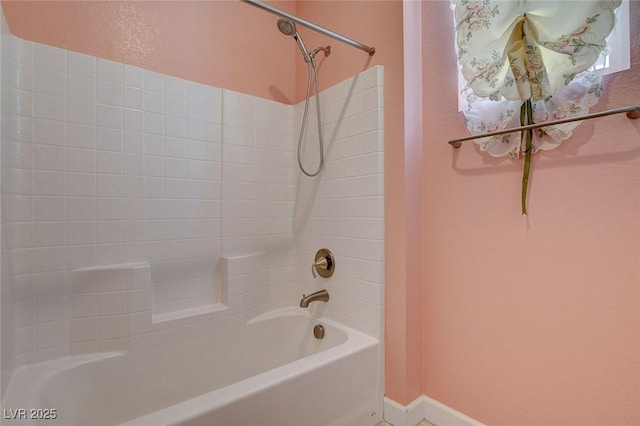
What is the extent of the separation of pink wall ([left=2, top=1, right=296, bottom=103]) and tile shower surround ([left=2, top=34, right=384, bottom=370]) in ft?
0.33

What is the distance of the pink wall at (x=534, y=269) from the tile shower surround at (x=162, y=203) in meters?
0.29

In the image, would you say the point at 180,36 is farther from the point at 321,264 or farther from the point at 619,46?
the point at 619,46

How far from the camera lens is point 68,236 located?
1.29m

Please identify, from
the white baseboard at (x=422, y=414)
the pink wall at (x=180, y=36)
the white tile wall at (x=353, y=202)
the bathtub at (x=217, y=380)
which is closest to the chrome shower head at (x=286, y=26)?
the white tile wall at (x=353, y=202)

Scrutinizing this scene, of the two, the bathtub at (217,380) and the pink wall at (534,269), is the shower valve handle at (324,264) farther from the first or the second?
the pink wall at (534,269)

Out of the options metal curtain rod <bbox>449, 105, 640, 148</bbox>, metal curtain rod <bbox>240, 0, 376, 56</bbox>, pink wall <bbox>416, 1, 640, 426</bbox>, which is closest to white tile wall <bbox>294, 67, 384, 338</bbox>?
metal curtain rod <bbox>240, 0, 376, 56</bbox>

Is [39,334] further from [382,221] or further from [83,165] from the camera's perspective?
[382,221]

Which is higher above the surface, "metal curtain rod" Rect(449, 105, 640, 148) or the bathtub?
"metal curtain rod" Rect(449, 105, 640, 148)

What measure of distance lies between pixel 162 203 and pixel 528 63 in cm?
163

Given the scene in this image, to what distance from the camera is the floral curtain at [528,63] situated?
957mm

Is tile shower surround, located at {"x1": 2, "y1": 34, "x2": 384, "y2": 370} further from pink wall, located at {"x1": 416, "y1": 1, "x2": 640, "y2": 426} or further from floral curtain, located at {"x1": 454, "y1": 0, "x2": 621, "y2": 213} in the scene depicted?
floral curtain, located at {"x1": 454, "y1": 0, "x2": 621, "y2": 213}

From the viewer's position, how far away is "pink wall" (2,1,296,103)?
51.9 inches

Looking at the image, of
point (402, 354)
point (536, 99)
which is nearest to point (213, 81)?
point (536, 99)

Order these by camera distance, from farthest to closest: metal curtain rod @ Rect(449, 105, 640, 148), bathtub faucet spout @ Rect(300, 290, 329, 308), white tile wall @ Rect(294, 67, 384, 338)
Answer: bathtub faucet spout @ Rect(300, 290, 329, 308) < white tile wall @ Rect(294, 67, 384, 338) < metal curtain rod @ Rect(449, 105, 640, 148)
